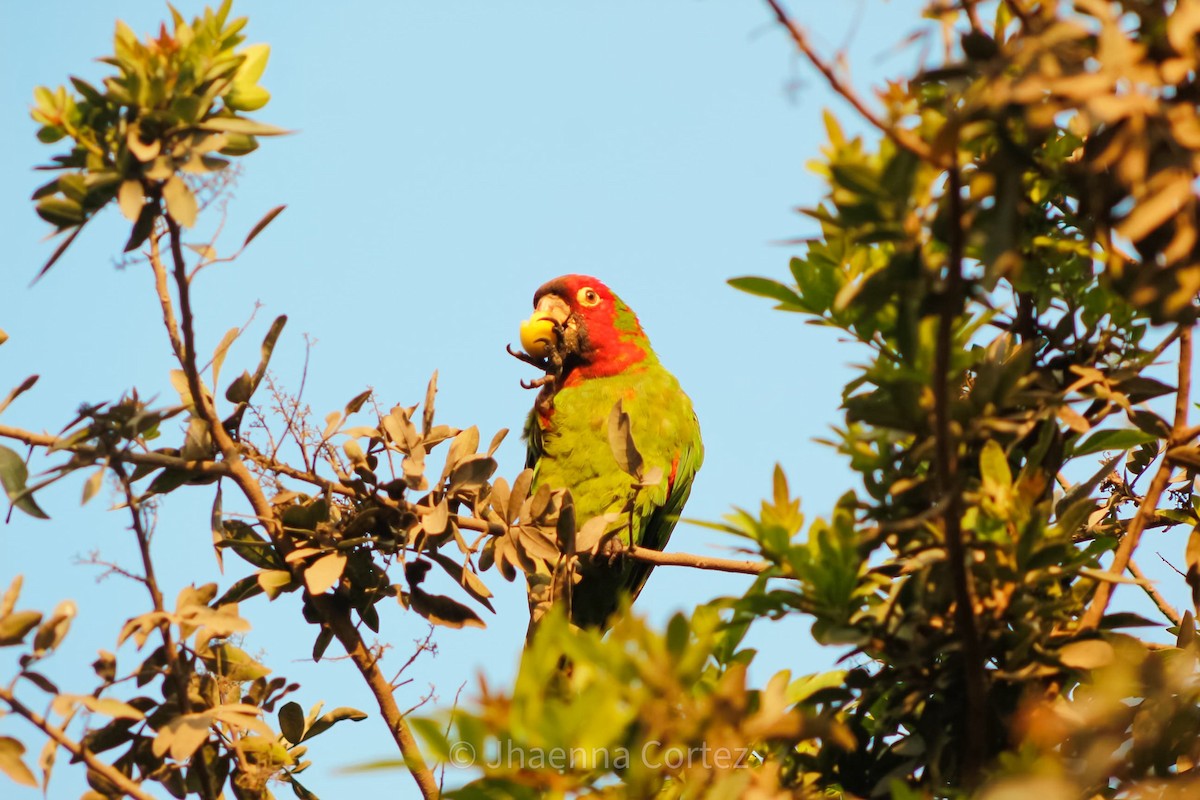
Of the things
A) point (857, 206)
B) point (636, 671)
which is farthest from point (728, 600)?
point (857, 206)

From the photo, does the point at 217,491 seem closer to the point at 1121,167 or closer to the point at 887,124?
the point at 887,124

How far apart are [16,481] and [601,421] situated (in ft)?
8.80

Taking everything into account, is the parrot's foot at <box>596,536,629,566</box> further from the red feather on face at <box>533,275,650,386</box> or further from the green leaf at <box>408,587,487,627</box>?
the red feather on face at <box>533,275,650,386</box>

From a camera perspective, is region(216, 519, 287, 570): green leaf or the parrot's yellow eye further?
the parrot's yellow eye

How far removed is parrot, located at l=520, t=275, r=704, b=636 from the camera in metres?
4.42

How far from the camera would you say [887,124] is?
1314mm

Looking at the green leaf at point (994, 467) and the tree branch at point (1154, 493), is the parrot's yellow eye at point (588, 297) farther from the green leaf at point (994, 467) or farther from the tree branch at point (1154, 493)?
the green leaf at point (994, 467)

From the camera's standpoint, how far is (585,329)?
202 inches

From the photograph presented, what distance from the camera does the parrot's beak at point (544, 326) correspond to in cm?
504

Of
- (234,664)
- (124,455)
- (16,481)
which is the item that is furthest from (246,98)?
(234,664)

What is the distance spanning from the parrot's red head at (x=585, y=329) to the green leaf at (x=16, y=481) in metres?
2.90

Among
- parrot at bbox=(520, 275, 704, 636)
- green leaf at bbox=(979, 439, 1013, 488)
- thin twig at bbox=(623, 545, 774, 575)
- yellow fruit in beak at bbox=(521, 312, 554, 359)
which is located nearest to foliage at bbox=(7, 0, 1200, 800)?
green leaf at bbox=(979, 439, 1013, 488)

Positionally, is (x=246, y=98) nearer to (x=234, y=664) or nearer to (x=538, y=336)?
(x=234, y=664)

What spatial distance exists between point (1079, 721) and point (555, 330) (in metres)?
3.82
